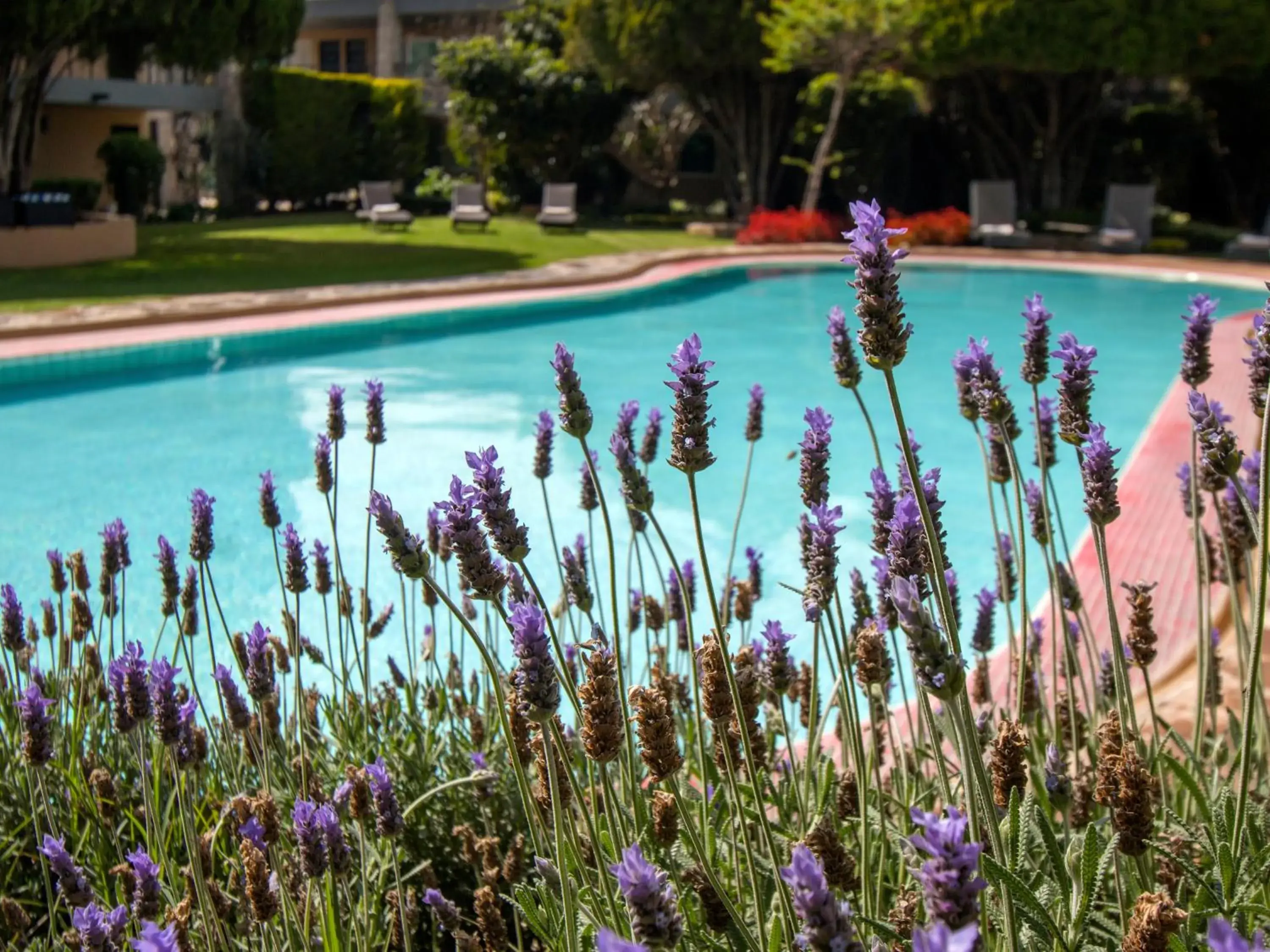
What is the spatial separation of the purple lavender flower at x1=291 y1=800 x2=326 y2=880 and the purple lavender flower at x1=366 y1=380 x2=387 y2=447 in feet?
3.41

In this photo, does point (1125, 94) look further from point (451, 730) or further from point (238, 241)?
point (451, 730)

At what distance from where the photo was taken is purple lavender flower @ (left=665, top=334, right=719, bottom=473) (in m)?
1.56

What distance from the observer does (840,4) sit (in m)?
22.1

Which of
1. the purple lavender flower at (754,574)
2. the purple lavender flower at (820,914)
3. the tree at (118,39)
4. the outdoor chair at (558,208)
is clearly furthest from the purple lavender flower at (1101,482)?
the outdoor chair at (558,208)

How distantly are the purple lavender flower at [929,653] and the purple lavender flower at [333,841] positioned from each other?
3.33 ft

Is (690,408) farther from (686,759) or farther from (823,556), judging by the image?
(686,759)

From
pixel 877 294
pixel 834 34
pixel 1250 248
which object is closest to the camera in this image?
pixel 877 294

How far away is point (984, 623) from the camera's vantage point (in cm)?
285

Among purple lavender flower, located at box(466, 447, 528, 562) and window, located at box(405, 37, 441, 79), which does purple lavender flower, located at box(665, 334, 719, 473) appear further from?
window, located at box(405, 37, 441, 79)

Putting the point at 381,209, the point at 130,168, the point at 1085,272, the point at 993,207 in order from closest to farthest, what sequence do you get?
the point at 1085,272, the point at 993,207, the point at 381,209, the point at 130,168

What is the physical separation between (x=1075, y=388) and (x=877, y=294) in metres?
0.57

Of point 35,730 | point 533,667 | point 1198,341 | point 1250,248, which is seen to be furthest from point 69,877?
point 1250,248

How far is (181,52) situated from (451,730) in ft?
58.1

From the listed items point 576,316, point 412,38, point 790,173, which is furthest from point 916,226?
point 412,38
